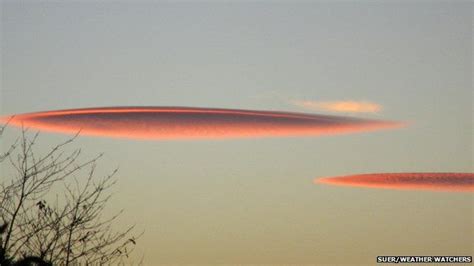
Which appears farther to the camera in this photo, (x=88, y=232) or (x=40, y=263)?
(x=88, y=232)

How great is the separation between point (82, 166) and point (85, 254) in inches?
44.0

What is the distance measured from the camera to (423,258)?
1283cm

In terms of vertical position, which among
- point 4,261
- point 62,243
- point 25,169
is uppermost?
point 25,169

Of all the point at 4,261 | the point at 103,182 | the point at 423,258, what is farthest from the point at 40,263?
the point at 423,258

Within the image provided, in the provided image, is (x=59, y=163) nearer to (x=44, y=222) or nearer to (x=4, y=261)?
(x=44, y=222)

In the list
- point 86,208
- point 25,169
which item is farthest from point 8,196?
point 86,208

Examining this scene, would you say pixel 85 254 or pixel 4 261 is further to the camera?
pixel 85 254

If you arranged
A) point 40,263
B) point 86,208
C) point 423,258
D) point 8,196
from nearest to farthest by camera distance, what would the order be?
point 40,263
point 8,196
point 86,208
point 423,258

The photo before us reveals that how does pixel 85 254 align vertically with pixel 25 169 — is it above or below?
below

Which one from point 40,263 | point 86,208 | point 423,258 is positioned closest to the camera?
point 40,263

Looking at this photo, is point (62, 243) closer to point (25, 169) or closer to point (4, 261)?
point (25, 169)

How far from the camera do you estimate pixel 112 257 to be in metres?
10.6

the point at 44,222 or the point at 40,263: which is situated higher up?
the point at 44,222

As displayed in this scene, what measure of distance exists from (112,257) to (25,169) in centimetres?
→ 160
